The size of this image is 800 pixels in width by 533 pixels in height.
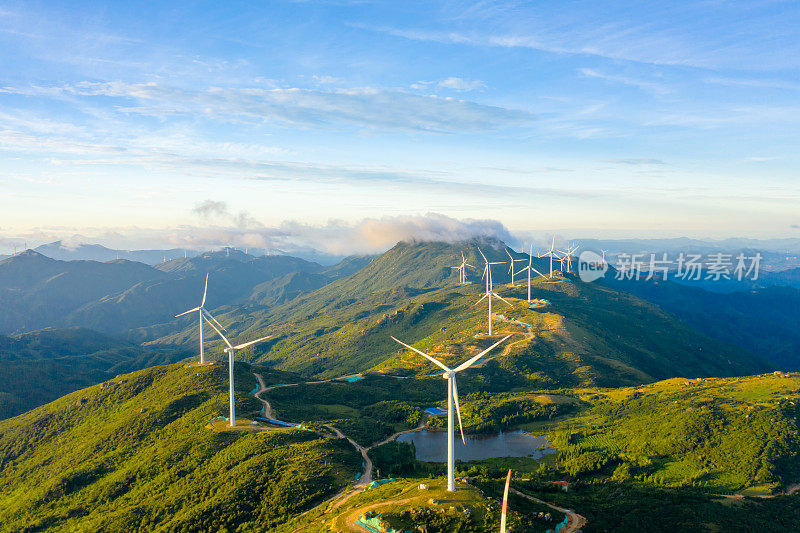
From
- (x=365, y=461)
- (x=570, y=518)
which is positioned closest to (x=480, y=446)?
(x=365, y=461)

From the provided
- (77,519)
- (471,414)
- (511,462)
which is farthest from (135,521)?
(471,414)

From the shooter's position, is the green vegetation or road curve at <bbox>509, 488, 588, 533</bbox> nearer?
road curve at <bbox>509, 488, 588, 533</bbox>

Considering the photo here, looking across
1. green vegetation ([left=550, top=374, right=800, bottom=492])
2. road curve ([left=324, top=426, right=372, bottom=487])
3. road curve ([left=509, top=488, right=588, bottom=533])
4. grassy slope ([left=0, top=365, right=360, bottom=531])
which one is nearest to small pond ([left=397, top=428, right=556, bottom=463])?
green vegetation ([left=550, top=374, right=800, bottom=492])

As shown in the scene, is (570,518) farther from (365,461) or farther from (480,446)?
(480,446)

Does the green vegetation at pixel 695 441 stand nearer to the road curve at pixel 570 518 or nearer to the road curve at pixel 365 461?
the road curve at pixel 570 518

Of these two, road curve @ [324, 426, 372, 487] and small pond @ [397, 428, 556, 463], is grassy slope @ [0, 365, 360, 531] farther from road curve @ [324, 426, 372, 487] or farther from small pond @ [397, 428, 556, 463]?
small pond @ [397, 428, 556, 463]

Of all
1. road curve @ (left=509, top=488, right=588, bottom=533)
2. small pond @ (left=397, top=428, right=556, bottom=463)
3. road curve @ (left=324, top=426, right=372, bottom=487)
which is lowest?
small pond @ (left=397, top=428, right=556, bottom=463)

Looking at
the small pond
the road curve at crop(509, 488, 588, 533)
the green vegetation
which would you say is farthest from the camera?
the small pond

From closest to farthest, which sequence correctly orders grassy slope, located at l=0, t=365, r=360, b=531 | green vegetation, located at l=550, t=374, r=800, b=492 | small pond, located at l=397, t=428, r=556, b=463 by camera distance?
grassy slope, located at l=0, t=365, r=360, b=531 < green vegetation, located at l=550, t=374, r=800, b=492 < small pond, located at l=397, t=428, r=556, b=463

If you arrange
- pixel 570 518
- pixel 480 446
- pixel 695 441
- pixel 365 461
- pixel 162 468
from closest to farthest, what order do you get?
pixel 570 518 → pixel 162 468 → pixel 365 461 → pixel 695 441 → pixel 480 446
